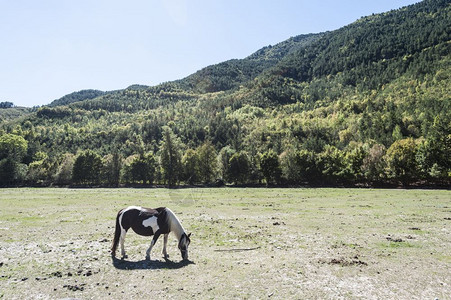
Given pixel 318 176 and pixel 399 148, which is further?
pixel 318 176

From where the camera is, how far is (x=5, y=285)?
1188 centimetres

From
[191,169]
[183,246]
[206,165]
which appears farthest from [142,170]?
[183,246]

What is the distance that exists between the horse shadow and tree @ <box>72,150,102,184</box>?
393ft

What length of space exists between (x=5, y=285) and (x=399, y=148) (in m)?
98.9

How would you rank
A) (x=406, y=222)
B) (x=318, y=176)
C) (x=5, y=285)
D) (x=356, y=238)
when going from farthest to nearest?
(x=318, y=176), (x=406, y=222), (x=356, y=238), (x=5, y=285)

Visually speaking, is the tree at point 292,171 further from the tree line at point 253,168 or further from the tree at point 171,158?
the tree at point 171,158

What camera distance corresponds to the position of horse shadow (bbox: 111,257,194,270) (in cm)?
1441

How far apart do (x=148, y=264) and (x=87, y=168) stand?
122m

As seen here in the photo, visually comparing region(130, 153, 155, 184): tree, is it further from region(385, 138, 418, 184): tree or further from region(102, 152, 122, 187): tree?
region(385, 138, 418, 184): tree

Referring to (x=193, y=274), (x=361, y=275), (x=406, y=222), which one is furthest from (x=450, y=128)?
(x=193, y=274)

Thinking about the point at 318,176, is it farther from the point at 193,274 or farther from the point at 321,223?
the point at 193,274

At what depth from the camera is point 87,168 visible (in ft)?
400

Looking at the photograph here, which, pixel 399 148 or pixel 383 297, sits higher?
pixel 399 148

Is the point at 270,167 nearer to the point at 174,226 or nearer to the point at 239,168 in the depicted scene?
the point at 239,168
